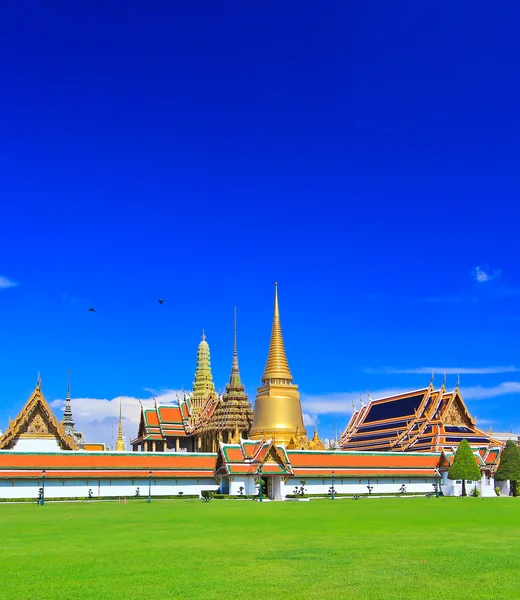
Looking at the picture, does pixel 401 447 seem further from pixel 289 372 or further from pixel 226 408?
pixel 226 408

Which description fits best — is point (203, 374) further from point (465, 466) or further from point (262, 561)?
point (262, 561)

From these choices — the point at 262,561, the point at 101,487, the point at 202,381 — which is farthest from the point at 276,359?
the point at 262,561

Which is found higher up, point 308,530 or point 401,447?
point 401,447

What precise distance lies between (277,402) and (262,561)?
72195 mm

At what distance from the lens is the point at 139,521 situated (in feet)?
93.2

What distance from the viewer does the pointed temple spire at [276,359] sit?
89312 mm

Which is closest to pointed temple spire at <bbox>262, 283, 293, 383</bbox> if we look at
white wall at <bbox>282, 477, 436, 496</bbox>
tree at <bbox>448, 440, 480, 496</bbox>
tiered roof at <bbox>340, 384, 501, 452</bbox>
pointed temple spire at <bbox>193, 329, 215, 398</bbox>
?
tiered roof at <bbox>340, 384, 501, 452</bbox>

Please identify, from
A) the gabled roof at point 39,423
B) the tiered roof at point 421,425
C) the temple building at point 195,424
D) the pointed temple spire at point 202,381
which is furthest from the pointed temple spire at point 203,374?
the gabled roof at point 39,423

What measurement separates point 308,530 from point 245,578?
10457 mm

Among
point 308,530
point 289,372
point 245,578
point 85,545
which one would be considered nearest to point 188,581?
point 245,578

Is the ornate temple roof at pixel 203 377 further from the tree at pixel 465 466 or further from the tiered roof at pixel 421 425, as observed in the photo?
the tree at pixel 465 466

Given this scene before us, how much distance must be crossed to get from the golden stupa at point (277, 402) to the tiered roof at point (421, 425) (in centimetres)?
727

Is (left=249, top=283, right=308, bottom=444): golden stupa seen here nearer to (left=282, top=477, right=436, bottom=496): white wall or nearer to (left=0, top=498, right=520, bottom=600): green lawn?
(left=282, top=477, right=436, bottom=496): white wall

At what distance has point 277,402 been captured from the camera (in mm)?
87188
